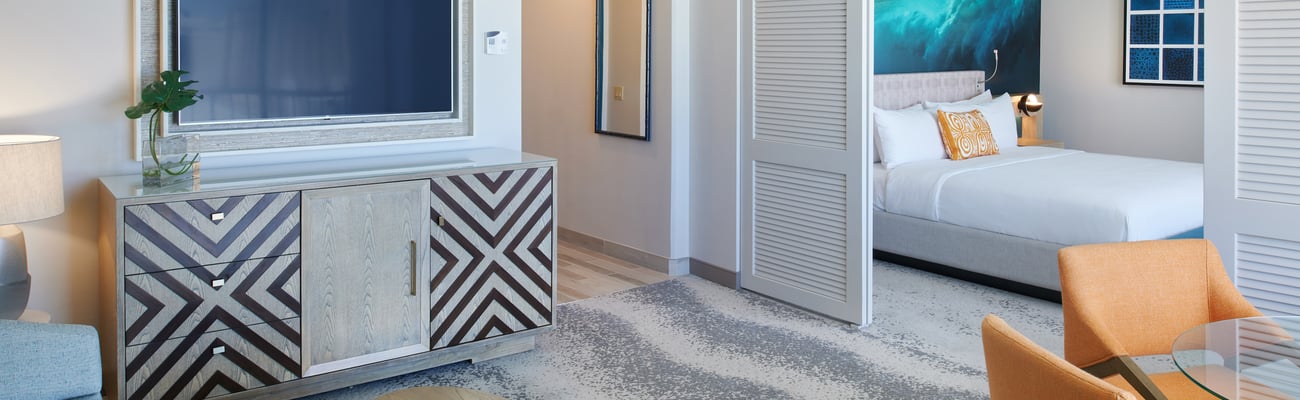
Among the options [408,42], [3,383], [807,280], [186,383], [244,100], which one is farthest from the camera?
[807,280]

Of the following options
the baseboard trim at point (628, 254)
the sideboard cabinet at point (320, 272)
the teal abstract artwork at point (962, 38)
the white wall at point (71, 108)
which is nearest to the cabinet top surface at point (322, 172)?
the sideboard cabinet at point (320, 272)

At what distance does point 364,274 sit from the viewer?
10.9ft

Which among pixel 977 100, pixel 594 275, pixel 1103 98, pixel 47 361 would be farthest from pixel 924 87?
pixel 47 361

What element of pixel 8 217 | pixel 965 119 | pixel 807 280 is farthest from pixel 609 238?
pixel 8 217

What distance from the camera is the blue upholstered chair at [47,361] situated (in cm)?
206

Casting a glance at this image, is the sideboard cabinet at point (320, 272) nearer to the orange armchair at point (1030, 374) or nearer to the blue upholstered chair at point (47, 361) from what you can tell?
the blue upholstered chair at point (47, 361)

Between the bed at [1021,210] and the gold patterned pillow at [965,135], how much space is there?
0.28 feet

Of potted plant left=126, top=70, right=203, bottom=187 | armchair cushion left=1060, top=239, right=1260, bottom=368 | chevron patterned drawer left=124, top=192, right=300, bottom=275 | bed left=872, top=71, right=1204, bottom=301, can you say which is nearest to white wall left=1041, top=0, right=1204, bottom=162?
bed left=872, top=71, right=1204, bottom=301

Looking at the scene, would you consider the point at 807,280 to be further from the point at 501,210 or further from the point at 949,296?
the point at 501,210

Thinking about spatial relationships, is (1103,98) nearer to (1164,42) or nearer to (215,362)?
(1164,42)

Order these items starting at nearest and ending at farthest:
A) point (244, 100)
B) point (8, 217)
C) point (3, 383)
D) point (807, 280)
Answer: point (3, 383)
point (8, 217)
point (244, 100)
point (807, 280)

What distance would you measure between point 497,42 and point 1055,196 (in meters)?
2.68

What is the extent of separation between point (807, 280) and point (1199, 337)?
2388 millimetres

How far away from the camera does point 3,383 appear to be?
2.05 m
